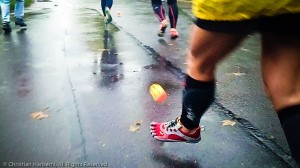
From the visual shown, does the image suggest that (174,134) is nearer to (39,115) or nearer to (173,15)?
(39,115)

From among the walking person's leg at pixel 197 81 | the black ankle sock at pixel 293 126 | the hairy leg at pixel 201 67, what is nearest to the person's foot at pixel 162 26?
the walking person's leg at pixel 197 81

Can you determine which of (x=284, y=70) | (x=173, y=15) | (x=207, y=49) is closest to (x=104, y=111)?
(x=207, y=49)

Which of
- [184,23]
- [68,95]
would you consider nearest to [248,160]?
[68,95]

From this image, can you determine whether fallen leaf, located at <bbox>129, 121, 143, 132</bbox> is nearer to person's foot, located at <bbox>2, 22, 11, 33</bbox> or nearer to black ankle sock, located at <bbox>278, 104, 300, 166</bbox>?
black ankle sock, located at <bbox>278, 104, 300, 166</bbox>

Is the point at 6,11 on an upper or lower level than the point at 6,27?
upper

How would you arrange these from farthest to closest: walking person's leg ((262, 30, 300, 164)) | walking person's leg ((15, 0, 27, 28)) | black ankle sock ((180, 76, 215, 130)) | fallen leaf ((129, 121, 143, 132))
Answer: walking person's leg ((15, 0, 27, 28)), fallen leaf ((129, 121, 143, 132)), black ankle sock ((180, 76, 215, 130)), walking person's leg ((262, 30, 300, 164))

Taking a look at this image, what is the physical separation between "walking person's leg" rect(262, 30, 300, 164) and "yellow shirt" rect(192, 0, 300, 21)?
0.48ft

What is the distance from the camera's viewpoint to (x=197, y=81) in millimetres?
1938

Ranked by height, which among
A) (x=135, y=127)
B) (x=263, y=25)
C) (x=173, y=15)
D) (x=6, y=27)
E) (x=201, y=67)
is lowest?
(x=6, y=27)

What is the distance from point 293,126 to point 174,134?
862 mm

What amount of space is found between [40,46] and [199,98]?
4428 mm

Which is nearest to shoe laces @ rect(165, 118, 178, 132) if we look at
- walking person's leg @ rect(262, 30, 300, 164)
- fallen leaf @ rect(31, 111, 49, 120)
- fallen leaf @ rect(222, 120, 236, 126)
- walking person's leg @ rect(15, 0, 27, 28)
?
fallen leaf @ rect(222, 120, 236, 126)

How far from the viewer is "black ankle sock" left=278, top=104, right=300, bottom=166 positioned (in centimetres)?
155

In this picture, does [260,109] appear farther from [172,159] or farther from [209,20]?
[209,20]
